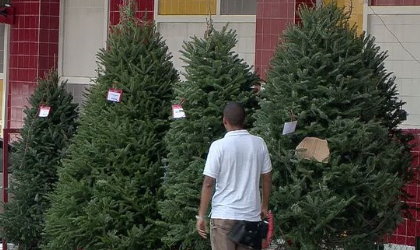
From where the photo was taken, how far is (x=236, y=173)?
8.12 metres

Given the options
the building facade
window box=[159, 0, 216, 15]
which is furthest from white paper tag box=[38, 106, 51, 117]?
window box=[159, 0, 216, 15]

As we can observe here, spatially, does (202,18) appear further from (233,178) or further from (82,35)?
(233,178)

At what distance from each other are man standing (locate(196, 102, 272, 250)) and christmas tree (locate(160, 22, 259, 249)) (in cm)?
140

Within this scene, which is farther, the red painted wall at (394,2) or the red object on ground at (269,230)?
the red painted wall at (394,2)

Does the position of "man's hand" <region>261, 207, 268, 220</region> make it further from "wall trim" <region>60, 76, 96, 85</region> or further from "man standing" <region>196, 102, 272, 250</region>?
"wall trim" <region>60, 76, 96, 85</region>

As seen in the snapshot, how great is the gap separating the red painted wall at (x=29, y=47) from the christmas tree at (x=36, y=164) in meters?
3.29

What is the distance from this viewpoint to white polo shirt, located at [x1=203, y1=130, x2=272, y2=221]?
318 inches

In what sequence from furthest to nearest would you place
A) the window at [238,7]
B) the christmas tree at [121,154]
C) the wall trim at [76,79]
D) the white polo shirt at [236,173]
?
the wall trim at [76,79] → the window at [238,7] → the christmas tree at [121,154] → the white polo shirt at [236,173]

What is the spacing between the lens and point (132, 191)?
10367 millimetres

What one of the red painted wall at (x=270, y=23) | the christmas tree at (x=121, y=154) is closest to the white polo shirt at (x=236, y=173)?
the christmas tree at (x=121, y=154)

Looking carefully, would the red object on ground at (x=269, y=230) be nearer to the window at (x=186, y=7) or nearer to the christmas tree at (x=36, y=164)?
the christmas tree at (x=36, y=164)

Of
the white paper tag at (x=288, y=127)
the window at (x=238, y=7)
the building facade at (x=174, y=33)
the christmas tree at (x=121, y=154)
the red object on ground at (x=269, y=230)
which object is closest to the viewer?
the red object on ground at (x=269, y=230)

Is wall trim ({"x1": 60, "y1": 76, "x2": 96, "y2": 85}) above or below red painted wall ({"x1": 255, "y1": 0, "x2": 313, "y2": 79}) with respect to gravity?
below

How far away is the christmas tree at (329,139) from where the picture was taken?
8.80 m
